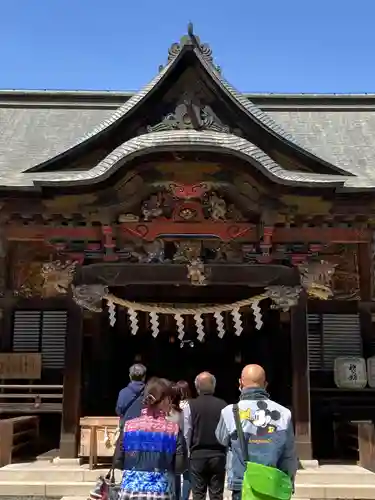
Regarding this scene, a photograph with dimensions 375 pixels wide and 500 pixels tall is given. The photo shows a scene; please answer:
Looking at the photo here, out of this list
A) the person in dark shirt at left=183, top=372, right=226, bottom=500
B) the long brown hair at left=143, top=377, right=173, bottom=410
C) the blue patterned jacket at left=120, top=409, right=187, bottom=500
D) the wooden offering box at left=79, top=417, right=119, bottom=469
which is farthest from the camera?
the wooden offering box at left=79, top=417, right=119, bottom=469

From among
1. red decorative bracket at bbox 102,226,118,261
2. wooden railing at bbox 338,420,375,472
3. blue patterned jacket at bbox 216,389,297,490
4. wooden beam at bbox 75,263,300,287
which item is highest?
red decorative bracket at bbox 102,226,118,261

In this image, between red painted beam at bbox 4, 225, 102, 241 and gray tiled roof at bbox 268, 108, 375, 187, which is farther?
gray tiled roof at bbox 268, 108, 375, 187

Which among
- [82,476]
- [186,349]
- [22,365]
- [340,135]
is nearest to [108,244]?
[22,365]

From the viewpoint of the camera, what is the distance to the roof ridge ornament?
931 cm

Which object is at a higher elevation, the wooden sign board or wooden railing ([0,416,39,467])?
the wooden sign board

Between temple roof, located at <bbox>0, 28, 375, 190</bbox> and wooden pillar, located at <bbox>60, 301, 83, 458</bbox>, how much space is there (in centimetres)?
230

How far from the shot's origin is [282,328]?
1032 cm

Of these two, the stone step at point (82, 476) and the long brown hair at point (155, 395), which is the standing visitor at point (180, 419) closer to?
the long brown hair at point (155, 395)

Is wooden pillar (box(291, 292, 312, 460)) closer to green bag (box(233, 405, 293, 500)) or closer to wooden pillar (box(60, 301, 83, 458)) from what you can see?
wooden pillar (box(60, 301, 83, 458))

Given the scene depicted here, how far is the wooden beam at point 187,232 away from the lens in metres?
9.03

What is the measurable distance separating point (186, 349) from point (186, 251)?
136 inches

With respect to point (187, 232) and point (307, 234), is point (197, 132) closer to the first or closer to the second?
point (187, 232)

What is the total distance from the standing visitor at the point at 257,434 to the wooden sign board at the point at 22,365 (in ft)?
21.8

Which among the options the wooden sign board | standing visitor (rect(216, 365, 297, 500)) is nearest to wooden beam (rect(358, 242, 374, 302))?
the wooden sign board
